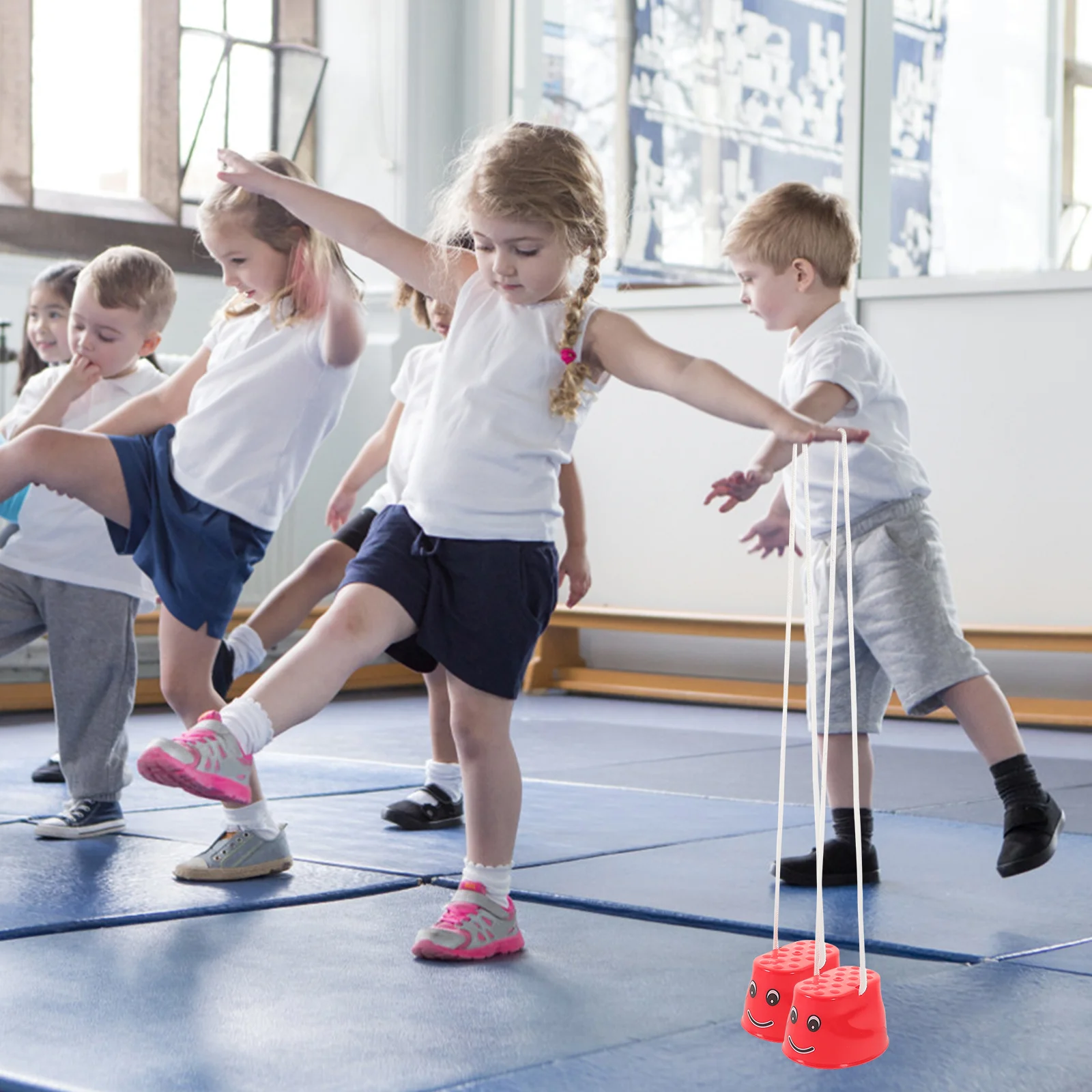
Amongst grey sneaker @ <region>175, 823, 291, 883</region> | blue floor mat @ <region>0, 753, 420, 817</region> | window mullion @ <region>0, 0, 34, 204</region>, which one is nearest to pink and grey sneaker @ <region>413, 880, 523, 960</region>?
grey sneaker @ <region>175, 823, 291, 883</region>

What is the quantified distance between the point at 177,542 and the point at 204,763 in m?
0.82

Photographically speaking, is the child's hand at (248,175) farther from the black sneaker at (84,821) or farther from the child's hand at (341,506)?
the child's hand at (341,506)

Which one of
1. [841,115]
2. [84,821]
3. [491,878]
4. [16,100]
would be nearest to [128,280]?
[84,821]

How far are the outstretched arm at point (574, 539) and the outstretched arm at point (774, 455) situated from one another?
1.51 ft

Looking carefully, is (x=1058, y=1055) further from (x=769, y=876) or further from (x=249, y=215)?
(x=249, y=215)

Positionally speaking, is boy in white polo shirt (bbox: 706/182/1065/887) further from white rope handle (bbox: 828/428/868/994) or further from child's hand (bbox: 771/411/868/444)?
child's hand (bbox: 771/411/868/444)

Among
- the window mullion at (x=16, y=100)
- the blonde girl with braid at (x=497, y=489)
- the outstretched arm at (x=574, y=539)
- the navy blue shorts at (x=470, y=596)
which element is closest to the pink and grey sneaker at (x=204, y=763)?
the blonde girl with braid at (x=497, y=489)

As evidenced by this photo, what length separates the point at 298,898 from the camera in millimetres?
2334

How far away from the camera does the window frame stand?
207 inches

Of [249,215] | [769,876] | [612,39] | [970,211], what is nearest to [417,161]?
[612,39]

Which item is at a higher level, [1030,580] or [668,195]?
[668,195]

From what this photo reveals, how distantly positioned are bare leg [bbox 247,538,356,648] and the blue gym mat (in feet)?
1.26

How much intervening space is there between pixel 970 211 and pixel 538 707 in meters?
2.21

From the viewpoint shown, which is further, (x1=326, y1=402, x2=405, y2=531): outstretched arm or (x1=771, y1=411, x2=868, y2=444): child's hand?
(x1=326, y1=402, x2=405, y2=531): outstretched arm
